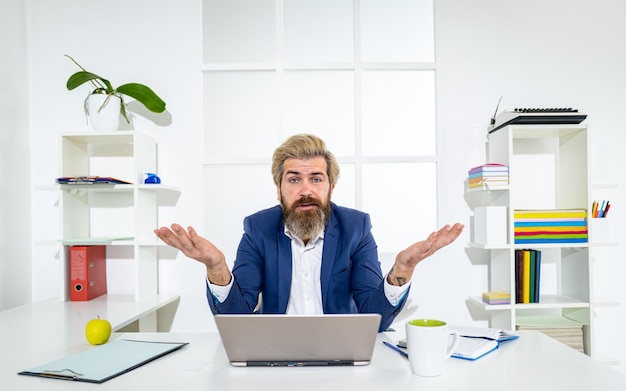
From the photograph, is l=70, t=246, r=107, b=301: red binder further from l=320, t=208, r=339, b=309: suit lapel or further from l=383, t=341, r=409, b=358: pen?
l=383, t=341, r=409, b=358: pen

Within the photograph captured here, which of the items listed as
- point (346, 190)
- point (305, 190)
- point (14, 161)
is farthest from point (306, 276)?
point (14, 161)

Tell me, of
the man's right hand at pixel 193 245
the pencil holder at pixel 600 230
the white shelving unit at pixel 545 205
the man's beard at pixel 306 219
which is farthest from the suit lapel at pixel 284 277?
the pencil holder at pixel 600 230

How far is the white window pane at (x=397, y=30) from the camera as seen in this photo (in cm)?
317

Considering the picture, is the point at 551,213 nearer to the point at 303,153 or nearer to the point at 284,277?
the point at 303,153

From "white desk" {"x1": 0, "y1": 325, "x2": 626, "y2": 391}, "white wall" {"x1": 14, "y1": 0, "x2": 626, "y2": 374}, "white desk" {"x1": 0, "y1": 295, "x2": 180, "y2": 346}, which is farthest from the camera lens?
"white wall" {"x1": 14, "y1": 0, "x2": 626, "y2": 374}

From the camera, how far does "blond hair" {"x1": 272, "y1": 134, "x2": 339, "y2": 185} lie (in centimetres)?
238

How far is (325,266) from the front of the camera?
2184mm

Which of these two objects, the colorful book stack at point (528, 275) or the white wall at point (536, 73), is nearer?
the colorful book stack at point (528, 275)

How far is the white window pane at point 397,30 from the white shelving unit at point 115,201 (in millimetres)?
1493

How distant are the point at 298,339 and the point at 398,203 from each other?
78.6 inches

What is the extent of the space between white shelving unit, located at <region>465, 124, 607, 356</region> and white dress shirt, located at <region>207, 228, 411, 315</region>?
3.36 ft

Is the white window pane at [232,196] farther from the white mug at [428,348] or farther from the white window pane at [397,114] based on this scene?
the white mug at [428,348]

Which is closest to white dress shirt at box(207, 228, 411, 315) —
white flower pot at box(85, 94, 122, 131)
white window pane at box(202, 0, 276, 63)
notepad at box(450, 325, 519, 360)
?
notepad at box(450, 325, 519, 360)

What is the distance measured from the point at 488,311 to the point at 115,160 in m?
2.46
